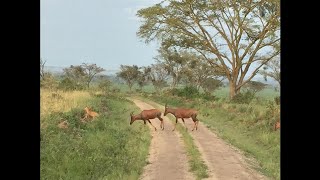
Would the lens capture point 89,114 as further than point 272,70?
Yes

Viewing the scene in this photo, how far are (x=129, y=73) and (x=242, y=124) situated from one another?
28.2 inches

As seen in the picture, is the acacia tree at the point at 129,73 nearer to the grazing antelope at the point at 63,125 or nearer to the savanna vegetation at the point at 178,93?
the savanna vegetation at the point at 178,93

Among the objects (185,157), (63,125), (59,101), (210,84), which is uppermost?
(210,84)

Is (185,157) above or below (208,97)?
below

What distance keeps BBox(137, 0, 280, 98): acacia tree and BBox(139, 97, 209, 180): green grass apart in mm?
350

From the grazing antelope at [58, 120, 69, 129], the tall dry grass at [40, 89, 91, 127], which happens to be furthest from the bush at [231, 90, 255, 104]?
the grazing antelope at [58, 120, 69, 129]

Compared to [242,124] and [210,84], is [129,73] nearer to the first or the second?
[210,84]

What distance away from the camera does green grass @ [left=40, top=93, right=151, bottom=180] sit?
2.93 metres

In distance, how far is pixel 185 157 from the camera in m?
2.98

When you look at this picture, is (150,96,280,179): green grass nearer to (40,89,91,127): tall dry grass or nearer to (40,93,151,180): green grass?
(40,93,151,180): green grass

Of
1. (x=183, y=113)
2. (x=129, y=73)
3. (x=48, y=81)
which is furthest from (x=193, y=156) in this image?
(x=48, y=81)
